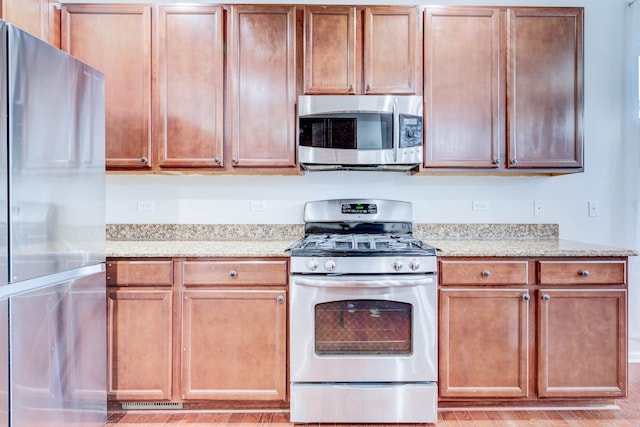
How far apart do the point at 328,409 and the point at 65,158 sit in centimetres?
167

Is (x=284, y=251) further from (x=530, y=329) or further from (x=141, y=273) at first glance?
(x=530, y=329)

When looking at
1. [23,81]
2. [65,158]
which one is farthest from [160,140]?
[23,81]

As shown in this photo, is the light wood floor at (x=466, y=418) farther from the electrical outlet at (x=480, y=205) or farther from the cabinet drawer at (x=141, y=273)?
the electrical outlet at (x=480, y=205)

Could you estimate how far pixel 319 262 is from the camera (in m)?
1.91

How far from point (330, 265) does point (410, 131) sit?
93 cm

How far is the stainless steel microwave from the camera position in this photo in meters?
2.19

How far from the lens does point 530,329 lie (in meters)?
1.96

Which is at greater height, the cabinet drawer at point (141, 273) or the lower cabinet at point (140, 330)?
the cabinet drawer at point (141, 273)

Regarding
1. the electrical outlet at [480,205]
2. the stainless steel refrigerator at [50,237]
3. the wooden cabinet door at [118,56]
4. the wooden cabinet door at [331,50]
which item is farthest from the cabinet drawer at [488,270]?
the wooden cabinet door at [118,56]

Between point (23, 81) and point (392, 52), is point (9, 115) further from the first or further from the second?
point (392, 52)

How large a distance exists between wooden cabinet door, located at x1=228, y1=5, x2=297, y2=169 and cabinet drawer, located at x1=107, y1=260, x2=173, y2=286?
27.7 inches

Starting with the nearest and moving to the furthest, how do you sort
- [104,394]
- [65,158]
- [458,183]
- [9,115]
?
[9,115] < [65,158] < [104,394] < [458,183]

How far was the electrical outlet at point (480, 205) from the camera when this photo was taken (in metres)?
2.58

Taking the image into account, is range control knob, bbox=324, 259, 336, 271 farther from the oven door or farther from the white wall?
the white wall
